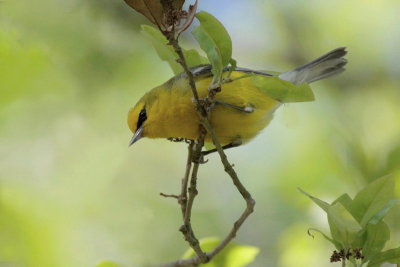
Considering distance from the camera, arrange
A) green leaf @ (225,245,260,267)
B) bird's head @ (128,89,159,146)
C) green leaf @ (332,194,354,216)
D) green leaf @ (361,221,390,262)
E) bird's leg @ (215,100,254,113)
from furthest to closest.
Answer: bird's head @ (128,89,159,146)
bird's leg @ (215,100,254,113)
green leaf @ (225,245,260,267)
green leaf @ (332,194,354,216)
green leaf @ (361,221,390,262)

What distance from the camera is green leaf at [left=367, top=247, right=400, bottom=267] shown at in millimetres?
2076

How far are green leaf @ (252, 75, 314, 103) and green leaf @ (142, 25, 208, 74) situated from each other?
529mm

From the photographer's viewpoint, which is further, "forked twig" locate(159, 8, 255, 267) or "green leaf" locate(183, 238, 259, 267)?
"green leaf" locate(183, 238, 259, 267)

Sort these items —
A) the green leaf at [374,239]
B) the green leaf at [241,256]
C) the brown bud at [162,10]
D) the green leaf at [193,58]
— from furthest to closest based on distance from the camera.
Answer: the green leaf at [241,256] → the green leaf at [193,58] → the green leaf at [374,239] → the brown bud at [162,10]

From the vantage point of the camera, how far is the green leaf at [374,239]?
2.12m

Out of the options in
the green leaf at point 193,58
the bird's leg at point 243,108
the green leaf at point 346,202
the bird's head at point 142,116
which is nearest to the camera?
the green leaf at point 346,202

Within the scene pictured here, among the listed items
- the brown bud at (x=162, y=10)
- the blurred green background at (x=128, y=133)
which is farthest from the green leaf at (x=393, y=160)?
the brown bud at (x=162, y=10)

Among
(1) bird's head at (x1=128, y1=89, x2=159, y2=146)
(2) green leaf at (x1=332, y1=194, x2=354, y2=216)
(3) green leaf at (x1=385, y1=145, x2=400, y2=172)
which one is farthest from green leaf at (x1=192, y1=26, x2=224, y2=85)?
(3) green leaf at (x1=385, y1=145, x2=400, y2=172)

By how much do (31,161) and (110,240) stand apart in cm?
91

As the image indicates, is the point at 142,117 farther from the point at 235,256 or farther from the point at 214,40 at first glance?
the point at 214,40

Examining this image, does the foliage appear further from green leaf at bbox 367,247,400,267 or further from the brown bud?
the brown bud

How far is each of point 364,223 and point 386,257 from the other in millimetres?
145

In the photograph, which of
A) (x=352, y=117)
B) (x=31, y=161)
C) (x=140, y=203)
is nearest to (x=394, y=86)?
(x=352, y=117)

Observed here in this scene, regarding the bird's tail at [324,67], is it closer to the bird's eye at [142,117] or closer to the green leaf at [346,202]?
the bird's eye at [142,117]
